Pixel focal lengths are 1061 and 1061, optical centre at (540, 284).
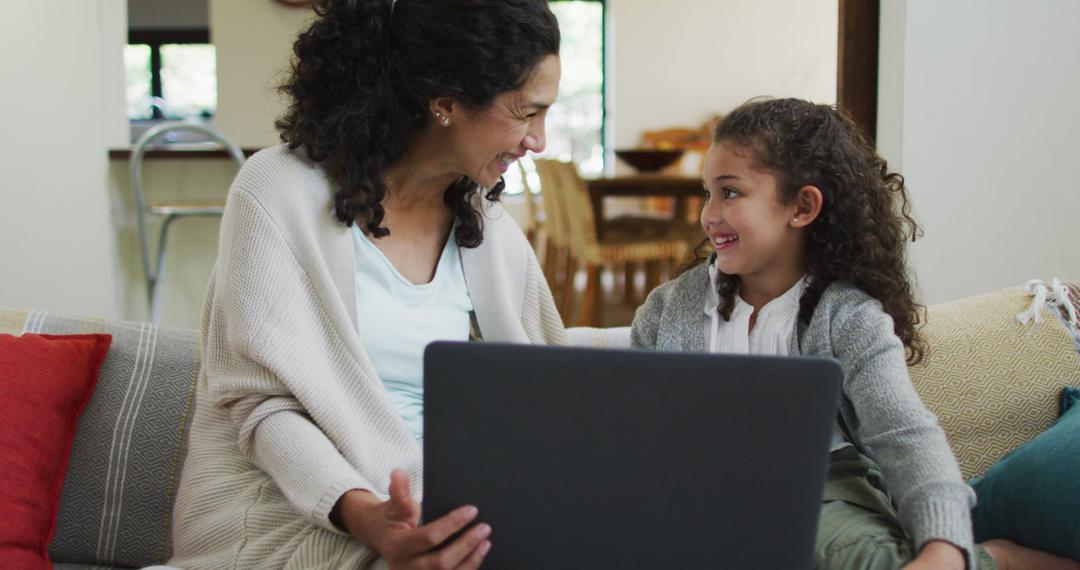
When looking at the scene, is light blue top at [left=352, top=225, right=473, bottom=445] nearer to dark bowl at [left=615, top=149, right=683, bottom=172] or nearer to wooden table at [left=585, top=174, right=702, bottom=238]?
wooden table at [left=585, top=174, right=702, bottom=238]

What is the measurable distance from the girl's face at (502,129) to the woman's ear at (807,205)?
350mm

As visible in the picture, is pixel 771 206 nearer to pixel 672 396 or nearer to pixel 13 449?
pixel 672 396

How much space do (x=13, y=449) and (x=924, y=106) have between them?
5.89 ft

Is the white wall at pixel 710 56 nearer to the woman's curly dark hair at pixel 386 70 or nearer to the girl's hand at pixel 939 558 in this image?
the woman's curly dark hair at pixel 386 70

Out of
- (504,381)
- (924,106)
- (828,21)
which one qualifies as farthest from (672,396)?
(828,21)

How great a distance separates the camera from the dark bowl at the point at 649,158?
222 inches

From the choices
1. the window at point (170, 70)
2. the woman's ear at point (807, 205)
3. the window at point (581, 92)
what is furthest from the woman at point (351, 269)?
the window at point (170, 70)

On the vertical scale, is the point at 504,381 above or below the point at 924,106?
below

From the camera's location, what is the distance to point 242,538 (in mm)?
1203

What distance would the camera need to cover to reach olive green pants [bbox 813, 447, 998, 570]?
1.16 metres

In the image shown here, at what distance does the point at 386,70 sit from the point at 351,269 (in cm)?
26

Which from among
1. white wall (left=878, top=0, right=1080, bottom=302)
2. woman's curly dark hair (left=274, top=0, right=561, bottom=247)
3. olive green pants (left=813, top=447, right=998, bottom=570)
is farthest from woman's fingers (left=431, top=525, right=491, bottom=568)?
white wall (left=878, top=0, right=1080, bottom=302)

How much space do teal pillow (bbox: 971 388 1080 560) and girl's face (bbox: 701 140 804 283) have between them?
434mm

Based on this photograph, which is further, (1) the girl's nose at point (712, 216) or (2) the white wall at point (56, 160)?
(2) the white wall at point (56, 160)
